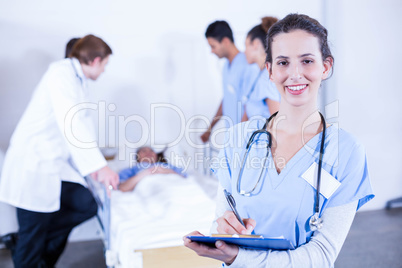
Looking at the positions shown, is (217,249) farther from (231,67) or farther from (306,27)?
(231,67)

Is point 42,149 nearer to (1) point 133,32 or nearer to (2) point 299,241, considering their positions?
(1) point 133,32

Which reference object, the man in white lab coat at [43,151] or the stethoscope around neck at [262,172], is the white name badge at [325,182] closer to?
the stethoscope around neck at [262,172]

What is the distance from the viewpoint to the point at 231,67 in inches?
91.6

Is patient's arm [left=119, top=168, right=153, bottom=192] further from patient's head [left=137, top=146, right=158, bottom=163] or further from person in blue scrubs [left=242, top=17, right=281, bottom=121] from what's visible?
person in blue scrubs [left=242, top=17, right=281, bottom=121]

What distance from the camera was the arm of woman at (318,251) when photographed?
813 millimetres

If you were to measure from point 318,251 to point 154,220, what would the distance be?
3.24ft

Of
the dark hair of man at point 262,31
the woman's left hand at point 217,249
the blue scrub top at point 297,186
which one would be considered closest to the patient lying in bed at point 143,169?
the dark hair of man at point 262,31

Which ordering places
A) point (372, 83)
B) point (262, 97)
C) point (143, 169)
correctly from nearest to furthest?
point (262, 97) → point (143, 169) → point (372, 83)

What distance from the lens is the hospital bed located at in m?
1.17

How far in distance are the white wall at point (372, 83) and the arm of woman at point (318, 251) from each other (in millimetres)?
1756

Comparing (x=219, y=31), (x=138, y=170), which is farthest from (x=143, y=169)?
(x=219, y=31)

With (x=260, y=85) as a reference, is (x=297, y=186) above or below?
below

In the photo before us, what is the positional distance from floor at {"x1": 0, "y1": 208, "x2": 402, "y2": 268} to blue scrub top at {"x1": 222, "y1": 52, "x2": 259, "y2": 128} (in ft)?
3.31

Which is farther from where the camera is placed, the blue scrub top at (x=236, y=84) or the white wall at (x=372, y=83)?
the white wall at (x=372, y=83)
